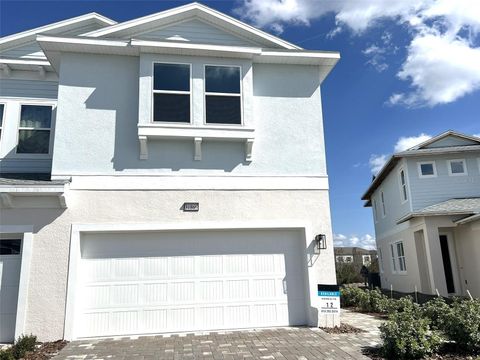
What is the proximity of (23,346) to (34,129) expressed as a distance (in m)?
6.03

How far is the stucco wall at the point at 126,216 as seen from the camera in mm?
8633

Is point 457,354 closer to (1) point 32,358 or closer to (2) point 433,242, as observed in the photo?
(1) point 32,358

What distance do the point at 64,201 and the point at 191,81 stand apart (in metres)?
4.22

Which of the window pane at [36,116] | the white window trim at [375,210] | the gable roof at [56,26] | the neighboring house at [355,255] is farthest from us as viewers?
the neighboring house at [355,255]

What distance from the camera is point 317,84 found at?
1084cm

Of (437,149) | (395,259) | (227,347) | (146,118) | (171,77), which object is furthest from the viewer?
(395,259)

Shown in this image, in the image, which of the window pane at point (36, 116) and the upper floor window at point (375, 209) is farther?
the upper floor window at point (375, 209)

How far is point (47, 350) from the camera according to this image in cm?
776

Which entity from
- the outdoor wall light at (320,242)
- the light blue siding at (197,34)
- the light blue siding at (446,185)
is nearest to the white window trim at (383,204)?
the light blue siding at (446,185)

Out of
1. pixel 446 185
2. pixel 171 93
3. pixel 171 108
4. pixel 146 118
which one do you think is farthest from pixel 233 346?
pixel 446 185

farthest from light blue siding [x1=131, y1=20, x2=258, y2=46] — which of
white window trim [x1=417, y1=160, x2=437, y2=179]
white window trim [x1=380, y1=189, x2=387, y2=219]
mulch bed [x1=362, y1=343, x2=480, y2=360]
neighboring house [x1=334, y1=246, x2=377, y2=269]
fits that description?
neighboring house [x1=334, y1=246, x2=377, y2=269]

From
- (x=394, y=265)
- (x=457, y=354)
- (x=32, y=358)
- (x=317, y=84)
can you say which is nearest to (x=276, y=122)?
(x=317, y=84)

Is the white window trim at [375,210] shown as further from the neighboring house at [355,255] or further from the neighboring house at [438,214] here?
the neighboring house at [355,255]

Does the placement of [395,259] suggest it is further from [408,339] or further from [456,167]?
[408,339]
